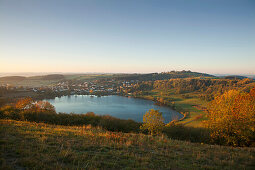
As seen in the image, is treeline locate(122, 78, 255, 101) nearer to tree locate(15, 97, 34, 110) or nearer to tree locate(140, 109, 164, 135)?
tree locate(15, 97, 34, 110)

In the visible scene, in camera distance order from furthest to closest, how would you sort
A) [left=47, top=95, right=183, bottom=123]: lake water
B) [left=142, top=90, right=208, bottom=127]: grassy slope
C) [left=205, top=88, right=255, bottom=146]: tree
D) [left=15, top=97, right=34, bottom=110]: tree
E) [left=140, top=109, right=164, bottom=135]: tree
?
[left=47, top=95, right=183, bottom=123]: lake water → [left=142, top=90, right=208, bottom=127]: grassy slope → [left=15, top=97, right=34, bottom=110]: tree → [left=140, top=109, right=164, bottom=135]: tree → [left=205, top=88, right=255, bottom=146]: tree

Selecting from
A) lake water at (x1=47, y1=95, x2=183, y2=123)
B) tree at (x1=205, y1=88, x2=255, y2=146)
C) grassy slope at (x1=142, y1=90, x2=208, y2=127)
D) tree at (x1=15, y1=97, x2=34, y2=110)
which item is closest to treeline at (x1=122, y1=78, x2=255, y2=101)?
grassy slope at (x1=142, y1=90, x2=208, y2=127)

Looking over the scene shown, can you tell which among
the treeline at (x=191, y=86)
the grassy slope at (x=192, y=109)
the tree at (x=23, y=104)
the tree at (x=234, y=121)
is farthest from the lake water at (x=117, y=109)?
the tree at (x=234, y=121)

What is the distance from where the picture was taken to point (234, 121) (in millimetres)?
16281

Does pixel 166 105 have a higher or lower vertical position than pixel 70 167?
lower

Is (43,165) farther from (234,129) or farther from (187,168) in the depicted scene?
(234,129)

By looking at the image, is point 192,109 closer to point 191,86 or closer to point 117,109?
point 117,109

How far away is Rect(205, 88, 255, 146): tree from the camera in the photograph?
606 inches

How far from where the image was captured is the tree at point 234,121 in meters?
15.4

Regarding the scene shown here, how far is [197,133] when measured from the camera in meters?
22.1

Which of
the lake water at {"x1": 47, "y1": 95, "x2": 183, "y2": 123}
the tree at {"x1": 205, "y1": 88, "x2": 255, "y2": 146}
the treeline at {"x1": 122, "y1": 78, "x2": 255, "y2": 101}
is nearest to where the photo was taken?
the tree at {"x1": 205, "y1": 88, "x2": 255, "y2": 146}

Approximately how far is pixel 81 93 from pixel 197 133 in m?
136

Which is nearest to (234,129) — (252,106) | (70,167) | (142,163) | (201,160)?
(252,106)

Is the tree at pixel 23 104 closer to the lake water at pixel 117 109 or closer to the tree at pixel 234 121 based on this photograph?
the tree at pixel 234 121
